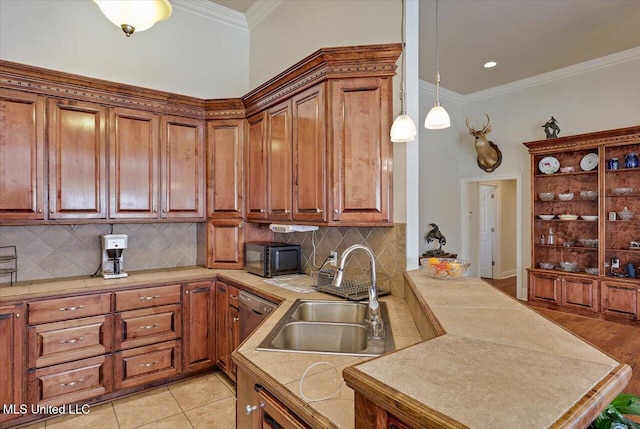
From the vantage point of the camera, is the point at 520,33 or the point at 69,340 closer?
the point at 69,340

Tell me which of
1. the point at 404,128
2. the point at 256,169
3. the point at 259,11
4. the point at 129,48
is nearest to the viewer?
the point at 404,128

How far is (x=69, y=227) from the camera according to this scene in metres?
3.10

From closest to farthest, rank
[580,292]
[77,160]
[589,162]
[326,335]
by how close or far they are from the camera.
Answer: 1. [326,335]
2. [77,160]
3. [580,292]
4. [589,162]

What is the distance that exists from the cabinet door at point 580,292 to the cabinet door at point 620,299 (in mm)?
104

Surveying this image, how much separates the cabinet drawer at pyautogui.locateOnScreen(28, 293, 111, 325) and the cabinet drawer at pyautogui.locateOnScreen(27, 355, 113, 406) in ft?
1.17

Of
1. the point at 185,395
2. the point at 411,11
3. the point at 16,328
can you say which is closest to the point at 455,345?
the point at 411,11

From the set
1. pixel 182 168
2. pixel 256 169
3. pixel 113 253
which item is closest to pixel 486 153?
pixel 256 169

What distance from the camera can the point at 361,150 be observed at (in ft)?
7.96

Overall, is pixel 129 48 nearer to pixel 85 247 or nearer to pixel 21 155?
pixel 21 155

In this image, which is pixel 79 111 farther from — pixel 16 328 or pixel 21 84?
pixel 16 328

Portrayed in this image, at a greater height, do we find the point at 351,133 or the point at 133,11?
the point at 133,11

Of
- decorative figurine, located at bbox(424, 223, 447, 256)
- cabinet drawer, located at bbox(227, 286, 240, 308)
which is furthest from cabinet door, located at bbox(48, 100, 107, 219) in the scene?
decorative figurine, located at bbox(424, 223, 447, 256)

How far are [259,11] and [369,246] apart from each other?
302cm

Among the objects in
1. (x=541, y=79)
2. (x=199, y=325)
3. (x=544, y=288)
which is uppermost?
(x=541, y=79)
